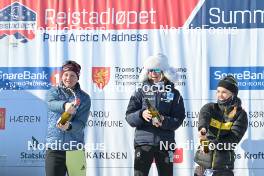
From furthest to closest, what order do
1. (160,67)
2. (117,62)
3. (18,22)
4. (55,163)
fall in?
1. (18,22)
2. (117,62)
3. (160,67)
4. (55,163)

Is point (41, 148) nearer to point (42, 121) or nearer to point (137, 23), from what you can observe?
point (42, 121)

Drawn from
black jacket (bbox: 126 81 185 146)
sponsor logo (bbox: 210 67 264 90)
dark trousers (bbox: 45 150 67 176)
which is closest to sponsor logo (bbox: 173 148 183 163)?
black jacket (bbox: 126 81 185 146)

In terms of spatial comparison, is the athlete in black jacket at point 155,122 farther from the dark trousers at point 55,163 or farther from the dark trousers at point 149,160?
the dark trousers at point 55,163

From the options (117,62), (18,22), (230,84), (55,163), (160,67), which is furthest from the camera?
(18,22)

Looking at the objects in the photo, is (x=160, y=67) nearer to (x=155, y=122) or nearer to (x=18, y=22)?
(x=155, y=122)

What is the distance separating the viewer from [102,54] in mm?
5551

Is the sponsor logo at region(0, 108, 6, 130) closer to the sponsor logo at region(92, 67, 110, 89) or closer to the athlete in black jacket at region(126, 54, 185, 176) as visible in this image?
the sponsor logo at region(92, 67, 110, 89)

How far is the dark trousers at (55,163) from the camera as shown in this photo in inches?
187

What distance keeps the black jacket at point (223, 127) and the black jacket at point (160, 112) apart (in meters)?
0.26

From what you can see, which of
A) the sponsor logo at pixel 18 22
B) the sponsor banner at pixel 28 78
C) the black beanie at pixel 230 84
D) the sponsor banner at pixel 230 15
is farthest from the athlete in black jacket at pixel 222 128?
the sponsor logo at pixel 18 22

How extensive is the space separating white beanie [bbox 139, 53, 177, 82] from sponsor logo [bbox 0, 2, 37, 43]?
1334mm

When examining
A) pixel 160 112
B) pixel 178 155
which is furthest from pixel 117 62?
pixel 178 155

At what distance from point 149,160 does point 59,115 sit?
3.17 ft

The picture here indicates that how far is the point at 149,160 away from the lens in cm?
490
